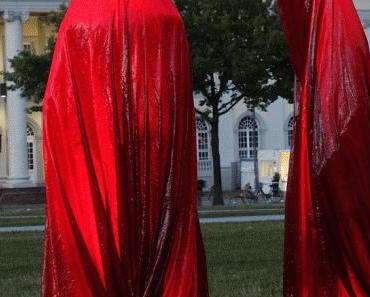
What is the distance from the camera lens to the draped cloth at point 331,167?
6.01 m

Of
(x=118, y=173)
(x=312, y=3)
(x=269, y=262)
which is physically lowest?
(x=269, y=262)

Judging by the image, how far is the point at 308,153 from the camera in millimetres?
6117

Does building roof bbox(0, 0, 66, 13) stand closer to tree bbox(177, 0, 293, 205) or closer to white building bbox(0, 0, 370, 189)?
white building bbox(0, 0, 370, 189)

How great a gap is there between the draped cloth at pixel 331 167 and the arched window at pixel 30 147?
53406 mm

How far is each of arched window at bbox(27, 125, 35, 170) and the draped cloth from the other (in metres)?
53.4

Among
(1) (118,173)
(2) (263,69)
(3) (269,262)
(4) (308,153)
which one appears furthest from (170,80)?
(2) (263,69)

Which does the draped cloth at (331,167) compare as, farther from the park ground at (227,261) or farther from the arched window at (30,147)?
the arched window at (30,147)

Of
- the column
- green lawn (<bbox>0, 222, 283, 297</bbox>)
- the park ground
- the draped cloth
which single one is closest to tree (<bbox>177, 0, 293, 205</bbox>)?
the park ground

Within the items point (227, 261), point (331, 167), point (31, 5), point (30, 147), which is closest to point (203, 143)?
Result: point (30, 147)

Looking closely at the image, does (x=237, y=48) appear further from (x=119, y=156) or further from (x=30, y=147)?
(x=119, y=156)

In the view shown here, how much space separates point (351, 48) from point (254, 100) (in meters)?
31.5

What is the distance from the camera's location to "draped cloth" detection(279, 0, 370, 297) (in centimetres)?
601

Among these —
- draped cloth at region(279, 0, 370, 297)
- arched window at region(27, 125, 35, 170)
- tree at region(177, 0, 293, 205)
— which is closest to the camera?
draped cloth at region(279, 0, 370, 297)

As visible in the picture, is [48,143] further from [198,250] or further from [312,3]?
[312,3]
